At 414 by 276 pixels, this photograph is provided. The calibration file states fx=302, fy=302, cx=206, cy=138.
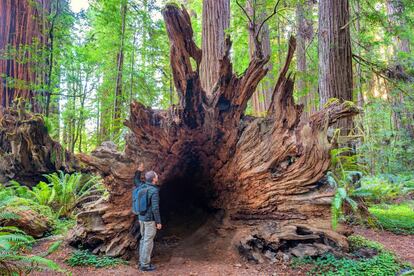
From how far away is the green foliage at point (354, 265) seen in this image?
13.0ft

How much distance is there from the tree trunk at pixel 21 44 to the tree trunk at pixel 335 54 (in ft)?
24.5

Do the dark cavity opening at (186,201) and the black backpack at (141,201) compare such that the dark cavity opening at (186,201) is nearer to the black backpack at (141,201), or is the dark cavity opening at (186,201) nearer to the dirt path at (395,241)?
the black backpack at (141,201)

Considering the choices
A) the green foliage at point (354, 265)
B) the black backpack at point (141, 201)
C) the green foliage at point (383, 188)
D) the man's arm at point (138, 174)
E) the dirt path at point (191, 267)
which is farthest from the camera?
the green foliage at point (383, 188)

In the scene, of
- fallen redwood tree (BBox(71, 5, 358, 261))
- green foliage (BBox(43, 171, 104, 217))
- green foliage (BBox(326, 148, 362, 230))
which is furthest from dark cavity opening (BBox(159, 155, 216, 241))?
green foliage (BBox(326, 148, 362, 230))

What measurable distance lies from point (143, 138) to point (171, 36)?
1799 mm

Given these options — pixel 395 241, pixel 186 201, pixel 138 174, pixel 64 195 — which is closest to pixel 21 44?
pixel 64 195

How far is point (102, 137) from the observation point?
39.1 ft

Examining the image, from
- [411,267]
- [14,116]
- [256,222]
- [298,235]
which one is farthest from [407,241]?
[14,116]

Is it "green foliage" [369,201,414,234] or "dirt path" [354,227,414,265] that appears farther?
"green foliage" [369,201,414,234]

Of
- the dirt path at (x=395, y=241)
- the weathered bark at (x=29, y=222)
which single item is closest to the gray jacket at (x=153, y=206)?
the weathered bark at (x=29, y=222)

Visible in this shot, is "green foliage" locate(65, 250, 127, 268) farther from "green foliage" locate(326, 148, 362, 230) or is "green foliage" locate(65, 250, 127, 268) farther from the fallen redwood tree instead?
"green foliage" locate(326, 148, 362, 230)

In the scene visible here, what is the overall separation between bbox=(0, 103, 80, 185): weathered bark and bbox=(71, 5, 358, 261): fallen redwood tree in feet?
11.9

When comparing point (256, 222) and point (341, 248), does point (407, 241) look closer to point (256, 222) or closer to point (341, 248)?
point (341, 248)

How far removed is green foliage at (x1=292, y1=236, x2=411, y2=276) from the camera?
3971 mm
